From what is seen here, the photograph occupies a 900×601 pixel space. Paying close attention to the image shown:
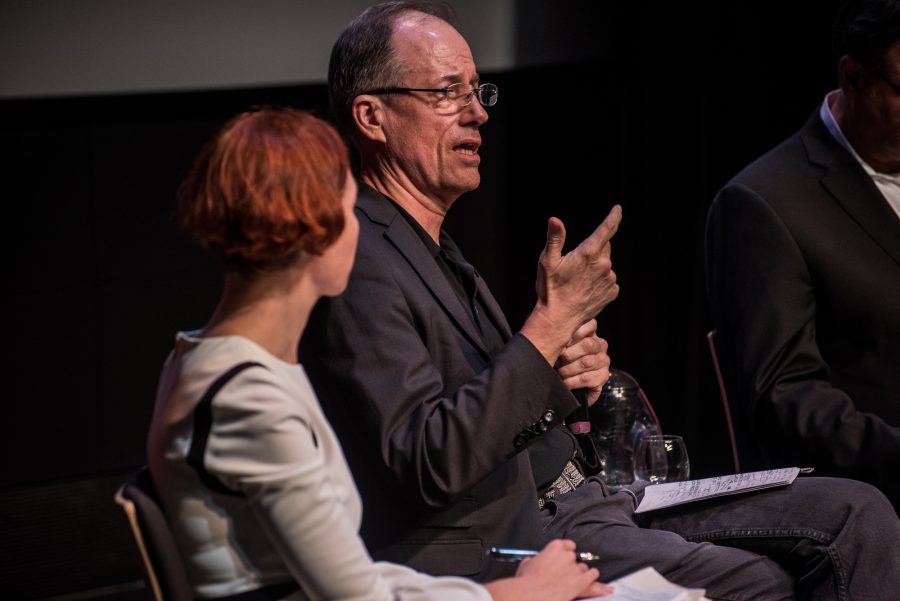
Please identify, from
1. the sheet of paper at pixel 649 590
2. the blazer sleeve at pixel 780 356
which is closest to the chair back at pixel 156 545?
the sheet of paper at pixel 649 590

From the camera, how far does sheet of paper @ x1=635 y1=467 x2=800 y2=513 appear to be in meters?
2.03

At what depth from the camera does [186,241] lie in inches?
159

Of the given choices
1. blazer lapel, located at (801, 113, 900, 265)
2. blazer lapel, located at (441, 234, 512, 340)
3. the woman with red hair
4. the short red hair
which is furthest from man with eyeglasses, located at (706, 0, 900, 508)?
the short red hair

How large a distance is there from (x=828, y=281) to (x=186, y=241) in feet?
7.75

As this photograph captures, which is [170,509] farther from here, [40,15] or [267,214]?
[40,15]

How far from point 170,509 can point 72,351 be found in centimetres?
262

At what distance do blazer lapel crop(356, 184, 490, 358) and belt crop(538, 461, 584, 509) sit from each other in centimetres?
33

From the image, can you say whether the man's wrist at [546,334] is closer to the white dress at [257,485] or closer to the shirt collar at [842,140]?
the white dress at [257,485]

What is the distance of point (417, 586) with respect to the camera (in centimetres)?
152

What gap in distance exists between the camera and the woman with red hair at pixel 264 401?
1.35 m

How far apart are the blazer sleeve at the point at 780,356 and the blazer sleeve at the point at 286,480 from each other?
4.35 feet

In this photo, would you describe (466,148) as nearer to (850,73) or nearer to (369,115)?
(369,115)

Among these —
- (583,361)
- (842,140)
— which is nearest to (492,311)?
(583,361)

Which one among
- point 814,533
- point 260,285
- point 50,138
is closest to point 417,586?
point 260,285
